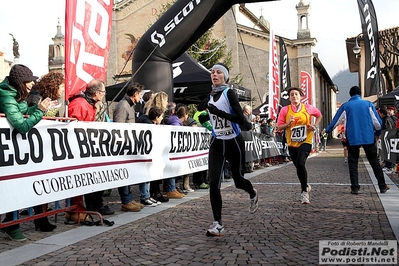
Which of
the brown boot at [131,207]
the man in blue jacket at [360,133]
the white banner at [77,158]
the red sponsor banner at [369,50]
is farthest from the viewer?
the red sponsor banner at [369,50]

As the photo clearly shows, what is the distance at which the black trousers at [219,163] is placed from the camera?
18.5 ft

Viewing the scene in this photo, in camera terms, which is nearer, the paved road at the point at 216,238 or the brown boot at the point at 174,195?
the paved road at the point at 216,238

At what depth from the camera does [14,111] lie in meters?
5.27

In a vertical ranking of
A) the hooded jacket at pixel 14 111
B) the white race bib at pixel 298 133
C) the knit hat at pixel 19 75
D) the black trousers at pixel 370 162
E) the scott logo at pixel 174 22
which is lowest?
the black trousers at pixel 370 162

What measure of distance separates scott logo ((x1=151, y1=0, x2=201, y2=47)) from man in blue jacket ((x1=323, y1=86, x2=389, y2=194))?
391cm

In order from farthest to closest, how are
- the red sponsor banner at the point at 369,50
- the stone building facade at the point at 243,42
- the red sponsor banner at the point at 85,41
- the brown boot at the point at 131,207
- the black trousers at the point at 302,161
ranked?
the stone building facade at the point at 243,42, the red sponsor banner at the point at 369,50, the black trousers at the point at 302,161, the brown boot at the point at 131,207, the red sponsor banner at the point at 85,41

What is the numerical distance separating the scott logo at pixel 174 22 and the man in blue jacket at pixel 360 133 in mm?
3910

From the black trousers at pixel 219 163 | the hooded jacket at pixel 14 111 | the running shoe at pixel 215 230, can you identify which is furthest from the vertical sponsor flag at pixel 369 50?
the hooded jacket at pixel 14 111

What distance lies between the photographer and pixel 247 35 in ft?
139

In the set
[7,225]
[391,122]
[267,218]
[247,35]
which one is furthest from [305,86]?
[7,225]

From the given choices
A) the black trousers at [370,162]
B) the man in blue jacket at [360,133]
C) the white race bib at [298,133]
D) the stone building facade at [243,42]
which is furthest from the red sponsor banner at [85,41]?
the stone building facade at [243,42]

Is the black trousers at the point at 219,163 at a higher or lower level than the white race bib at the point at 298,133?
lower

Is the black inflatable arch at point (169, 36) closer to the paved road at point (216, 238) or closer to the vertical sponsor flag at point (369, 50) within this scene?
the paved road at point (216, 238)

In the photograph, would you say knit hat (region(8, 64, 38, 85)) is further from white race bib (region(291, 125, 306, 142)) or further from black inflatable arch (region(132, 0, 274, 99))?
black inflatable arch (region(132, 0, 274, 99))
